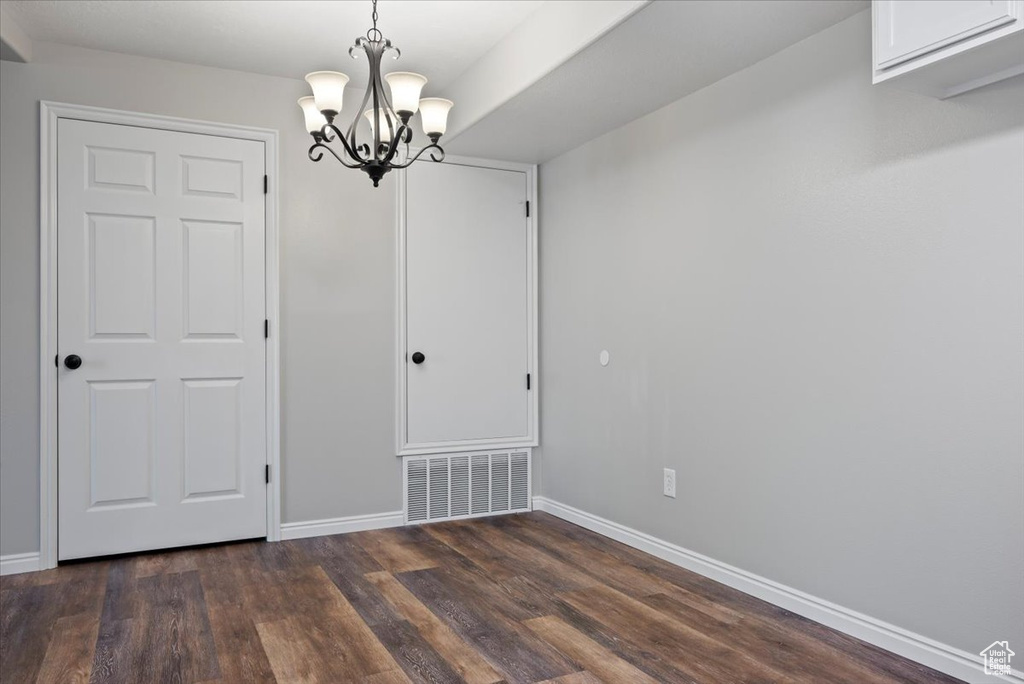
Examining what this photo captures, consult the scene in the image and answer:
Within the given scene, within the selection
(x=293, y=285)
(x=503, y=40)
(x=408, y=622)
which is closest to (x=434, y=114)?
(x=503, y=40)

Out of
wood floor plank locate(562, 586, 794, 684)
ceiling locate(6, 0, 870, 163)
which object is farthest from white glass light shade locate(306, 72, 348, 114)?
wood floor plank locate(562, 586, 794, 684)

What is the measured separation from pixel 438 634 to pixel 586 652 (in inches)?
20.8

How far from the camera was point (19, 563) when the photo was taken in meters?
3.28

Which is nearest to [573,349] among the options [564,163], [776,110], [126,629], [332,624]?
[564,163]

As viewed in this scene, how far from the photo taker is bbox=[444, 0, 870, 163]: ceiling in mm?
2441

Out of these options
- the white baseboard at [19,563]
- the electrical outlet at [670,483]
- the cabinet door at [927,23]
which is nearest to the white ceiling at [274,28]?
the cabinet door at [927,23]

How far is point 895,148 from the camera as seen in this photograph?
2371 millimetres

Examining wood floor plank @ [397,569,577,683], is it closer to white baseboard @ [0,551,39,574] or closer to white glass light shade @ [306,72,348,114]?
white baseboard @ [0,551,39,574]

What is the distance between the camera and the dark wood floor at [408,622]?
226cm

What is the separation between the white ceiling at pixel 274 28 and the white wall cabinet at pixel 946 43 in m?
1.47

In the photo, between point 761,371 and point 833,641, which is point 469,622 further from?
point 761,371

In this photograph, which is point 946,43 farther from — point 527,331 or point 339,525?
point 339,525

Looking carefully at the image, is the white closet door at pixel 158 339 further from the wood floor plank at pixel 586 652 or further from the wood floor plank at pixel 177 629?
the wood floor plank at pixel 586 652

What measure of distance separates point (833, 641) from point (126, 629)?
2.47 m
